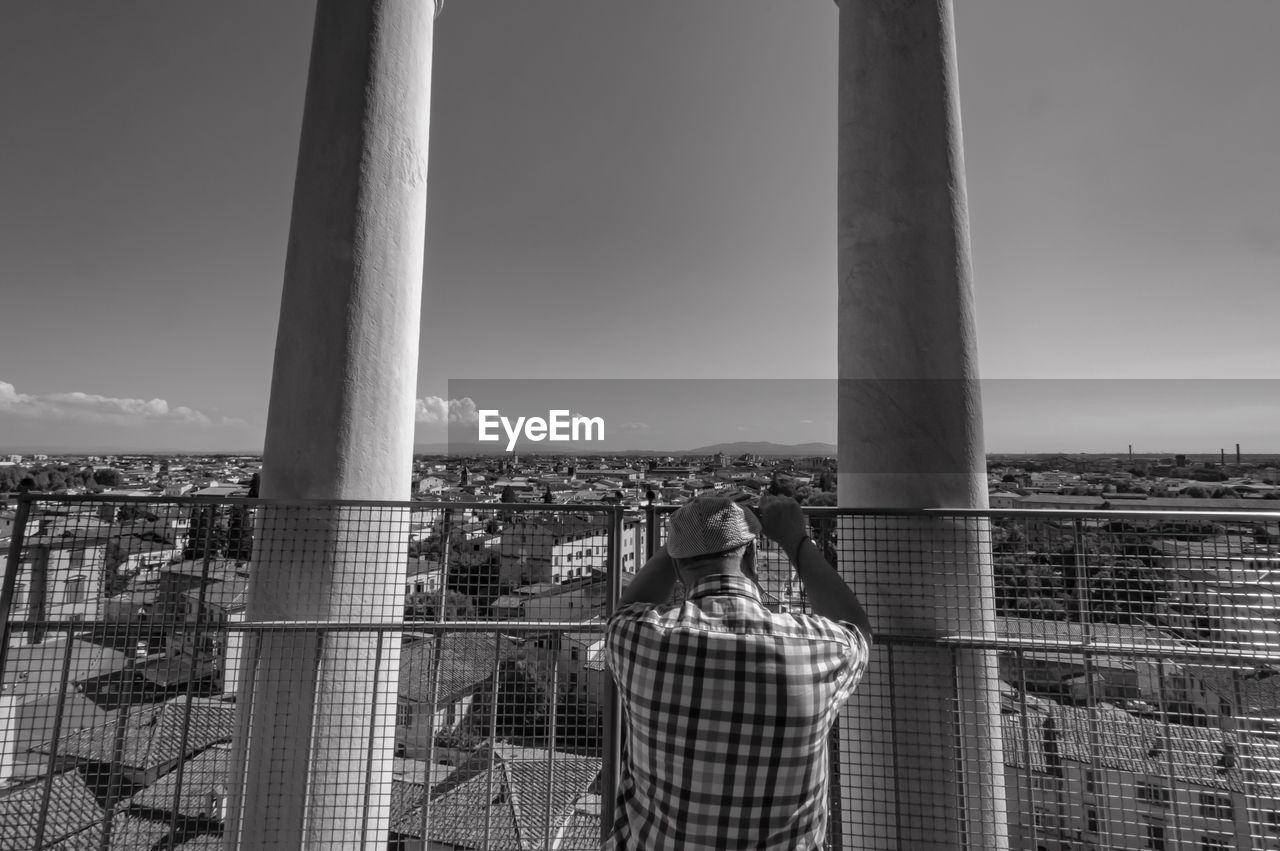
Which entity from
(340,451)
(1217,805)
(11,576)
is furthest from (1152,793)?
(11,576)

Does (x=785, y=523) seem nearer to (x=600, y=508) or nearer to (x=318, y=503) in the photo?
(x=600, y=508)

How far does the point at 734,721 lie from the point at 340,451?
308 cm

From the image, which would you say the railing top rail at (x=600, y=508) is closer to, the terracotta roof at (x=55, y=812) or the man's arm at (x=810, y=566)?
the man's arm at (x=810, y=566)

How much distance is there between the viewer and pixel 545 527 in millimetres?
3561

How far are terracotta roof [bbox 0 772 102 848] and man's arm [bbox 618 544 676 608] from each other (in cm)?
319

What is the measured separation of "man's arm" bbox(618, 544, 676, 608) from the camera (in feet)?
8.48

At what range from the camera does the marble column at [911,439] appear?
3.45 metres

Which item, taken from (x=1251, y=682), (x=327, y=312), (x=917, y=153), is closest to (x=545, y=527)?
(x=327, y=312)

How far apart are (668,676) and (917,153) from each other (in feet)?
12.3

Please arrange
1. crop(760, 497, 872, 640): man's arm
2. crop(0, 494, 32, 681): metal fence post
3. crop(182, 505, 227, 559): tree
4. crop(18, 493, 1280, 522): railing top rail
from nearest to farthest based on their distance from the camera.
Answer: crop(760, 497, 872, 640): man's arm
crop(18, 493, 1280, 522): railing top rail
crop(0, 494, 32, 681): metal fence post
crop(182, 505, 227, 559): tree

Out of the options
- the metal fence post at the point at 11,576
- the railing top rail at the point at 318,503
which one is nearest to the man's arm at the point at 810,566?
the railing top rail at the point at 318,503

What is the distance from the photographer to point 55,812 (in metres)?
3.28

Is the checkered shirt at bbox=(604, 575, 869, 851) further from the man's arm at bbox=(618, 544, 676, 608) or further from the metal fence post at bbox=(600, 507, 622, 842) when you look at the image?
the metal fence post at bbox=(600, 507, 622, 842)

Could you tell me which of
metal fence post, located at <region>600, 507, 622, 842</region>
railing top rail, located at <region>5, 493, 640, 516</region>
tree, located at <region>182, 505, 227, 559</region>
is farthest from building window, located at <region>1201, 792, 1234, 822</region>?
tree, located at <region>182, 505, 227, 559</region>
